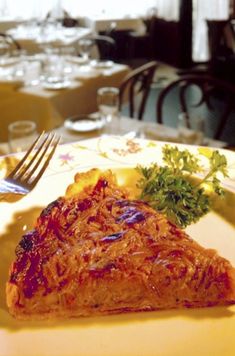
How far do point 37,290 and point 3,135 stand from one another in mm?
2476

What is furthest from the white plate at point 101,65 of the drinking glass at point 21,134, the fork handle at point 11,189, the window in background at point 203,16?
the window in background at point 203,16

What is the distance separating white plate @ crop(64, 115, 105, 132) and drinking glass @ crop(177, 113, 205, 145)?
32 cm

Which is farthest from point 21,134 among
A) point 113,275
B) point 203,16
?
point 203,16

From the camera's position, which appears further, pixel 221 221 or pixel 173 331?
pixel 221 221

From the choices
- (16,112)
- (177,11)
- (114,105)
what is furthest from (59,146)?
(177,11)

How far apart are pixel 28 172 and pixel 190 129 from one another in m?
1.40

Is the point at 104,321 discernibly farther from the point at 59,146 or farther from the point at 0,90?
the point at 0,90

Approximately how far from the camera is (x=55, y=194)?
30.5 inches

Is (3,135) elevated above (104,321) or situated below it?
below

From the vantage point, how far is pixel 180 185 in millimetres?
753

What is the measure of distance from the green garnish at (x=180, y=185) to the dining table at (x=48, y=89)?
2.05 meters

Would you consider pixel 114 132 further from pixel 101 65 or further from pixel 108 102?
pixel 101 65

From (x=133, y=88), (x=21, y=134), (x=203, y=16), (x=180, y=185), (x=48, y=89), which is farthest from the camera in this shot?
(x=203, y=16)

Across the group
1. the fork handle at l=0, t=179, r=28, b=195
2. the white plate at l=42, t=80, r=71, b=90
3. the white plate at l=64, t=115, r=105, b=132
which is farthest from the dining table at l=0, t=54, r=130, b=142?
the fork handle at l=0, t=179, r=28, b=195
